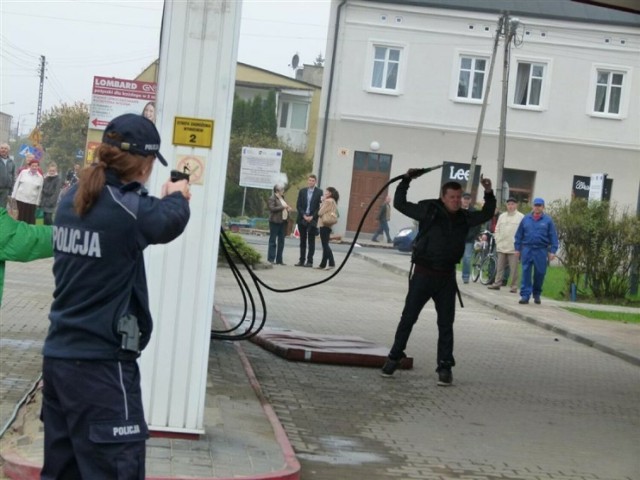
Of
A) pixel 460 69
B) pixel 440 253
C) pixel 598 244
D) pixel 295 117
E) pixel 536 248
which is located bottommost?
pixel 536 248

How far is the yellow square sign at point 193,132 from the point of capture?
7539 mm

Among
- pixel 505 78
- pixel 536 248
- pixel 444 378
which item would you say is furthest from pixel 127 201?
pixel 505 78

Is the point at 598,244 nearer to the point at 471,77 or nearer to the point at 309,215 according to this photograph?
the point at 309,215

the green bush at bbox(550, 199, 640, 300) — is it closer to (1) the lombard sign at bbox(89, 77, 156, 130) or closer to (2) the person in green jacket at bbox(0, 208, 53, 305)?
(1) the lombard sign at bbox(89, 77, 156, 130)

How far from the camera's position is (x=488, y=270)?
27.0 metres

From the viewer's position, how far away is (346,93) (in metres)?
48.3

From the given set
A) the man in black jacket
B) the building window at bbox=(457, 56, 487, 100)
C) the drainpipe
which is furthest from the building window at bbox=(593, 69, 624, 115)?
the man in black jacket

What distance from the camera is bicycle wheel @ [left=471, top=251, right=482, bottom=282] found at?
1095 inches

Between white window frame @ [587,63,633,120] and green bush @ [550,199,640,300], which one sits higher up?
white window frame @ [587,63,633,120]

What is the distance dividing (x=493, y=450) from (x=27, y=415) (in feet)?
11.2

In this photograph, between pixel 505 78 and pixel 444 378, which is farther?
pixel 505 78

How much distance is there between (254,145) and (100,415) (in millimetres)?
55501

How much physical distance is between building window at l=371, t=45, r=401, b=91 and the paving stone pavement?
96.4ft

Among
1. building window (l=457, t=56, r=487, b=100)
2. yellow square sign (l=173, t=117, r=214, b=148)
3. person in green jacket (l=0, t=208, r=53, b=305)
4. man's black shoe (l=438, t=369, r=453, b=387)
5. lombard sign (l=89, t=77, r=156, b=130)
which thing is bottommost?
man's black shoe (l=438, t=369, r=453, b=387)
